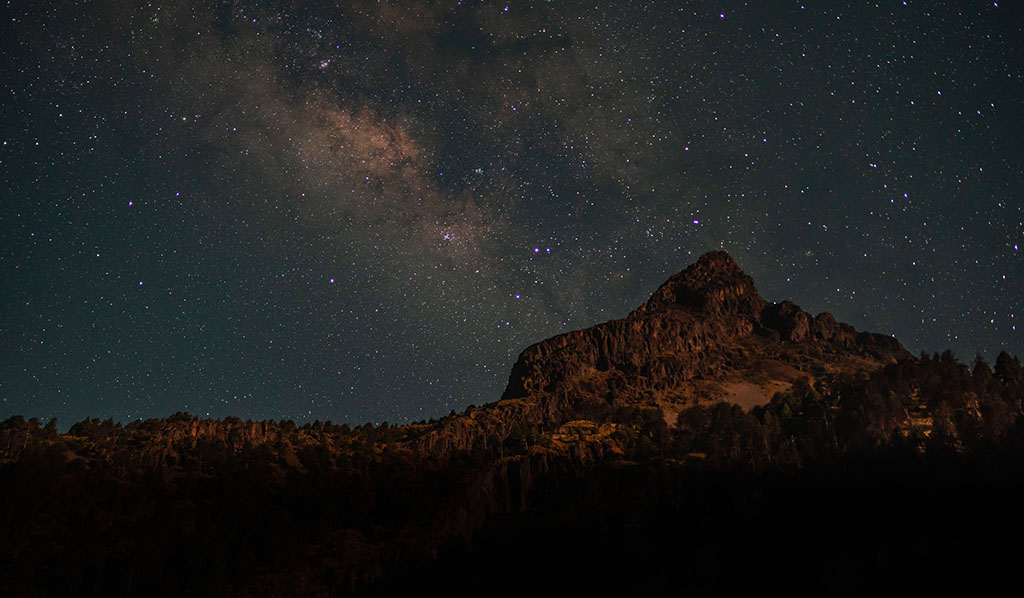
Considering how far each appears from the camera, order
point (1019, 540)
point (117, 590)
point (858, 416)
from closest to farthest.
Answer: point (1019, 540) → point (117, 590) → point (858, 416)

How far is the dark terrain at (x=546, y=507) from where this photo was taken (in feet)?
258

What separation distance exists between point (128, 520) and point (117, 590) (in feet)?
46.8

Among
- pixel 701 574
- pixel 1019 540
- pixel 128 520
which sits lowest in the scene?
pixel 701 574

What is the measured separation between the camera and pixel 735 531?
9875cm

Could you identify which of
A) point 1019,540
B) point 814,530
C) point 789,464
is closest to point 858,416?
point 789,464

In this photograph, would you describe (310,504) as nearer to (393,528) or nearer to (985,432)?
(393,528)

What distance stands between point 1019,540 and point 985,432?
49.7 metres

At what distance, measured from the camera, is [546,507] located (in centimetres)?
12156

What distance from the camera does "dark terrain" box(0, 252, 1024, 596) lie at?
78500 mm

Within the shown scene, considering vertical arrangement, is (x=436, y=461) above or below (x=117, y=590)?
above

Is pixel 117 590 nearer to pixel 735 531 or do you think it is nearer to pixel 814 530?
pixel 735 531

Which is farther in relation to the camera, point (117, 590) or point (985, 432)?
point (985, 432)

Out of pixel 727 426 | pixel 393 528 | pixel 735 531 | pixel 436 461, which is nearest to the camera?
pixel 735 531

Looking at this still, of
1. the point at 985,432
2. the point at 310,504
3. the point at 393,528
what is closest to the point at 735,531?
the point at 985,432
